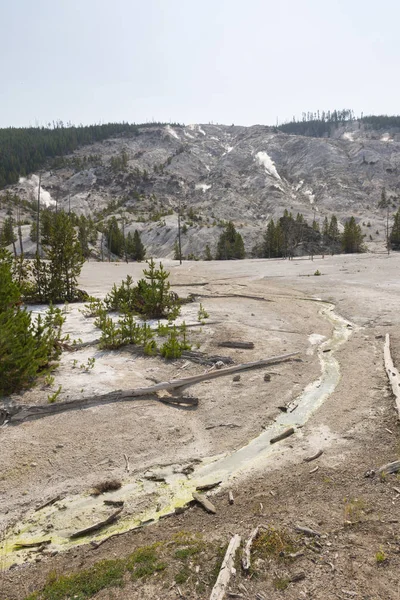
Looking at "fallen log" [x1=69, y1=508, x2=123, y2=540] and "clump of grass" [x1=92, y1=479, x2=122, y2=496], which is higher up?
"clump of grass" [x1=92, y1=479, x2=122, y2=496]

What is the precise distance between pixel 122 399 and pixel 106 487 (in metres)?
2.84

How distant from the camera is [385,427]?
25.3 feet

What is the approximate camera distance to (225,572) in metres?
4.20

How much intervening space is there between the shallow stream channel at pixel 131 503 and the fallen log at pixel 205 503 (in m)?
0.17

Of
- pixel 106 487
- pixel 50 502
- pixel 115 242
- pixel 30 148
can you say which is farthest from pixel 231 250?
pixel 30 148

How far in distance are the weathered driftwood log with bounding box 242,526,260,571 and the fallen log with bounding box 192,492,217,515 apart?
86 cm

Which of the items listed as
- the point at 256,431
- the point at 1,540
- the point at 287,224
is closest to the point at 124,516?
the point at 1,540

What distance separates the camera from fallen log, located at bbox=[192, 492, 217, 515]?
556 cm

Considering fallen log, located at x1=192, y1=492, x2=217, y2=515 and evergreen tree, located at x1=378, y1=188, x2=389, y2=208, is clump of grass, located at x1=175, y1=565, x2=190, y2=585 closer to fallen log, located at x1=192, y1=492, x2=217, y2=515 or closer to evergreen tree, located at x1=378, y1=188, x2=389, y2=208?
fallen log, located at x1=192, y1=492, x2=217, y2=515

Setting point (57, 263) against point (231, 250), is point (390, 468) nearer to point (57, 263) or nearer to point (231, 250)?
point (57, 263)

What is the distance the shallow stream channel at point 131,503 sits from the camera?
5199mm

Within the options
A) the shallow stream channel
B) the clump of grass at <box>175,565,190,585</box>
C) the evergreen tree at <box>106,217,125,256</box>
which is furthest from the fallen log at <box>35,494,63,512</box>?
the evergreen tree at <box>106,217,125,256</box>

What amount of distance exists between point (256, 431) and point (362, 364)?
5052 millimetres

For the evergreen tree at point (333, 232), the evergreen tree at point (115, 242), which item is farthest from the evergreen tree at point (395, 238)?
the evergreen tree at point (115, 242)
